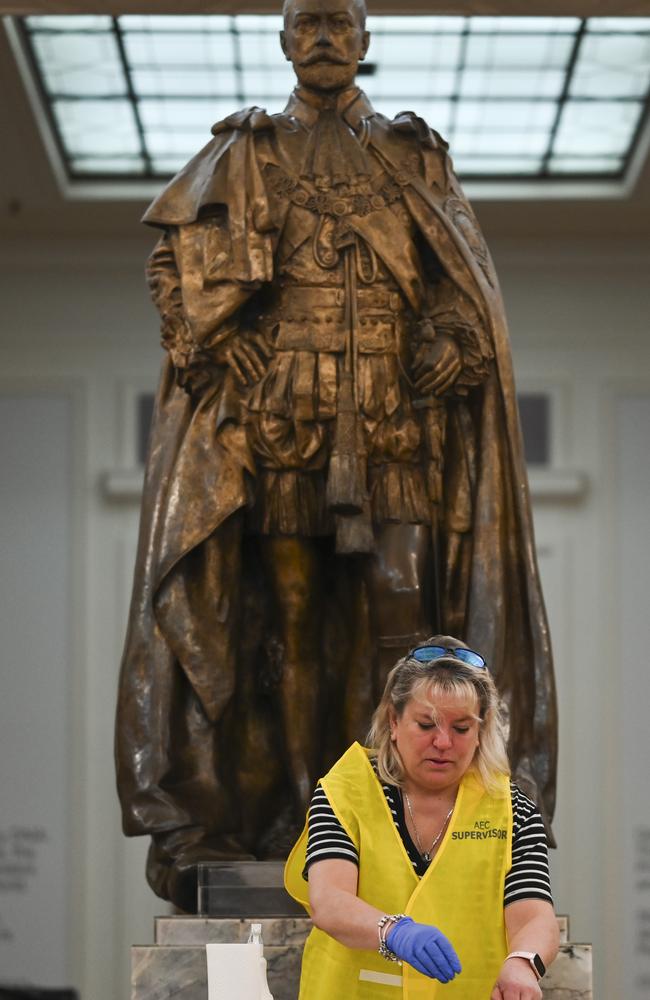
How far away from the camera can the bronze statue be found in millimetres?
6066

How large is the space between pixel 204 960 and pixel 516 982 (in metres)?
1.54

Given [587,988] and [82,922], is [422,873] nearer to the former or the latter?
[587,988]

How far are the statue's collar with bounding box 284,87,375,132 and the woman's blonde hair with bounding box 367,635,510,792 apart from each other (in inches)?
95.2

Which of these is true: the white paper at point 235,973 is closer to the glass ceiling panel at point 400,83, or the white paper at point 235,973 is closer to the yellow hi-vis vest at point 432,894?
the yellow hi-vis vest at point 432,894

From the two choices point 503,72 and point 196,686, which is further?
point 503,72

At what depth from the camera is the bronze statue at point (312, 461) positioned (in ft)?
19.9

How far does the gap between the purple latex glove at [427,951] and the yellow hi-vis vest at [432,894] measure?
1.00ft

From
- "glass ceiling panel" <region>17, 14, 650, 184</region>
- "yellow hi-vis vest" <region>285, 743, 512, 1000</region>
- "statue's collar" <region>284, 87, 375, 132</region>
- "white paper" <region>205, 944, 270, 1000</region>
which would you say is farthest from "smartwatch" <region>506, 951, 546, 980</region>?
"glass ceiling panel" <region>17, 14, 650, 184</region>

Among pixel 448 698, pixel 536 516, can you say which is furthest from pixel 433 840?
pixel 536 516

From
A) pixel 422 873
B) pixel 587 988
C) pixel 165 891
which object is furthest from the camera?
pixel 165 891

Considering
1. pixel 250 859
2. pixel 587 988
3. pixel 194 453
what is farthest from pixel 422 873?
pixel 194 453

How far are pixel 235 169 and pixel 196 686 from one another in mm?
1491

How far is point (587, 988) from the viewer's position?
521 centimetres

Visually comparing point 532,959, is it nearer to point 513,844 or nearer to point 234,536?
point 513,844
